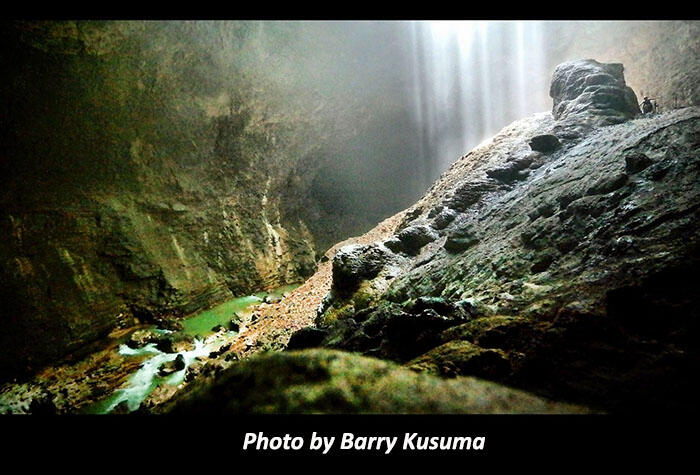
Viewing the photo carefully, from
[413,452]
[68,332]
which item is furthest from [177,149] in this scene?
[413,452]

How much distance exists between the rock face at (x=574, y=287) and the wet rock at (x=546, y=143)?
963 mm

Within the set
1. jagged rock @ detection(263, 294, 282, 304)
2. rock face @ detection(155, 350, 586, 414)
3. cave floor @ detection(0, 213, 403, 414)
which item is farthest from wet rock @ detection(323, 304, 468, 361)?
jagged rock @ detection(263, 294, 282, 304)

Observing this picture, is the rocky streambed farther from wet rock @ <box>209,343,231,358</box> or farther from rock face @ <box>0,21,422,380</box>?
rock face @ <box>0,21,422,380</box>

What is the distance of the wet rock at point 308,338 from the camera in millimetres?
7000

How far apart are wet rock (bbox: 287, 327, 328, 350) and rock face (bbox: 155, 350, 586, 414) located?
4505 millimetres

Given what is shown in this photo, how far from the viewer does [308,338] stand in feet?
23.4

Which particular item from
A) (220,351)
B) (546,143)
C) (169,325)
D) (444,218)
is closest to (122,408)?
(220,351)

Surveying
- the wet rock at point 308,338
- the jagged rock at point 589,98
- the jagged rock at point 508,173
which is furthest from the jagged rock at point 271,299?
the jagged rock at point 589,98

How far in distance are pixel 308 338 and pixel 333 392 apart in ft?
16.6

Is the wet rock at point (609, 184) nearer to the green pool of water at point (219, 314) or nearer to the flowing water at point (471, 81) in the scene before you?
the green pool of water at point (219, 314)

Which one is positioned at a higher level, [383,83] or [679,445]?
[383,83]
